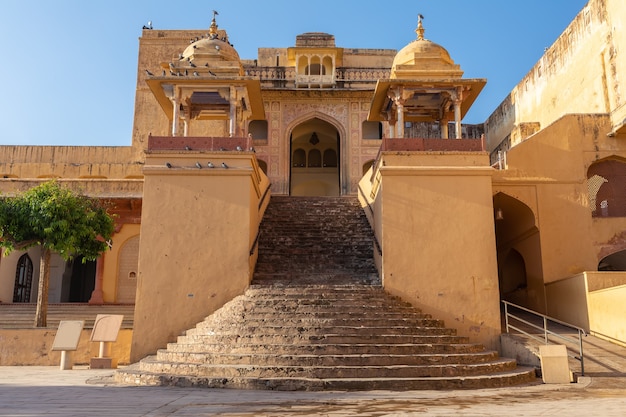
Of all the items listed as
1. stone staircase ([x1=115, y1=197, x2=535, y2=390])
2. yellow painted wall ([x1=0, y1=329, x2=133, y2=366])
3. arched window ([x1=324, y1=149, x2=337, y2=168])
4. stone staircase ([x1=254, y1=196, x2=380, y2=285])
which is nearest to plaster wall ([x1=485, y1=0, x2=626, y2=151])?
stone staircase ([x1=254, y1=196, x2=380, y2=285])

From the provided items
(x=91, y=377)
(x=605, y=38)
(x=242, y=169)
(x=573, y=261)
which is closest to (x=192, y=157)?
(x=242, y=169)

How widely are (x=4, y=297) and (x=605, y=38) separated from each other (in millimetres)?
19511

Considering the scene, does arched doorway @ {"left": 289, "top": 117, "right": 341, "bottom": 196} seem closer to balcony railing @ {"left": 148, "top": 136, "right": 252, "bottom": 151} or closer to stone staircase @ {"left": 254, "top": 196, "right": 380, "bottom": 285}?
stone staircase @ {"left": 254, "top": 196, "right": 380, "bottom": 285}

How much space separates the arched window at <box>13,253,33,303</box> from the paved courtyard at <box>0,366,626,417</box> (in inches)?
459

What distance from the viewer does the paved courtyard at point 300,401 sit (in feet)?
19.1

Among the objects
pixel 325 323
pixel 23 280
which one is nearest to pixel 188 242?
pixel 325 323

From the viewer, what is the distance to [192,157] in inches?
519

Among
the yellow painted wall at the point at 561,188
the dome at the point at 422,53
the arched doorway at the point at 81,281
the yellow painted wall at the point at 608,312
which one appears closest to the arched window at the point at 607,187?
the yellow painted wall at the point at 561,188

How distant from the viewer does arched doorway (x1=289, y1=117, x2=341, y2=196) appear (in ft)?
88.8

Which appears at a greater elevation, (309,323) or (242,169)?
(242,169)

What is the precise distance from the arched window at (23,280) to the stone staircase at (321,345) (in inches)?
404

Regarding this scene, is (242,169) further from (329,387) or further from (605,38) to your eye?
(605,38)

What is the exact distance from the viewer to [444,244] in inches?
498

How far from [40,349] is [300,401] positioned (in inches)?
333
